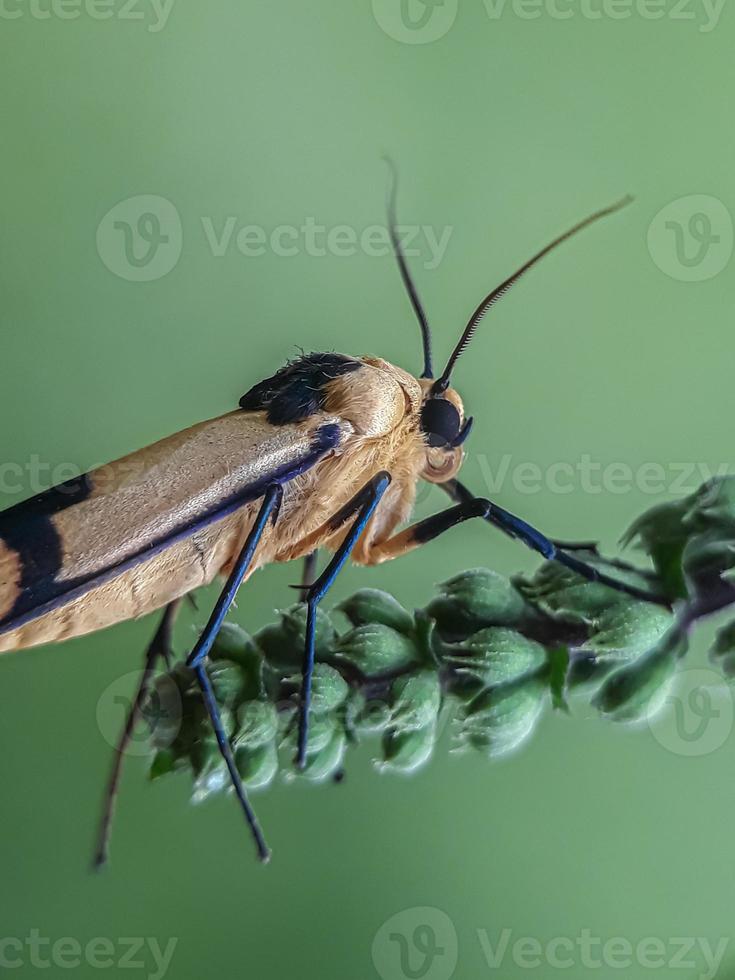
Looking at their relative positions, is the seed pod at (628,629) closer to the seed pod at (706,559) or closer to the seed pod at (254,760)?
the seed pod at (706,559)

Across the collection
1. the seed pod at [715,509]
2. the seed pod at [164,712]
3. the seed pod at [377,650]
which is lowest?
the seed pod at [164,712]

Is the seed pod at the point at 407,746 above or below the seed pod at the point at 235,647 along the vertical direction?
below

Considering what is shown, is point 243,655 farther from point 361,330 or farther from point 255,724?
point 361,330

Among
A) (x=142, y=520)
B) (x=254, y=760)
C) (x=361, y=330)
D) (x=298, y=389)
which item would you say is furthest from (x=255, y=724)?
(x=361, y=330)

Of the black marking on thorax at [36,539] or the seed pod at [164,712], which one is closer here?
the seed pod at [164,712]

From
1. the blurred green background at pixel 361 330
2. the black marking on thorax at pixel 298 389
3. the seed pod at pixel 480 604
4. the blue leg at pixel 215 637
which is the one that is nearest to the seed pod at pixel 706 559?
the seed pod at pixel 480 604
